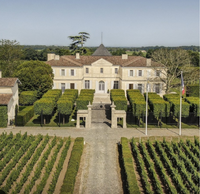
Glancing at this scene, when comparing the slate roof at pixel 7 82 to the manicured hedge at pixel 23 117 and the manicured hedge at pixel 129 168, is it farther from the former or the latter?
the manicured hedge at pixel 129 168

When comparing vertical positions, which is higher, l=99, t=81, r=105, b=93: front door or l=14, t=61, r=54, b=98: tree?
l=14, t=61, r=54, b=98: tree

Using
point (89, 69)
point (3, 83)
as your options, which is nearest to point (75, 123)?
point (3, 83)

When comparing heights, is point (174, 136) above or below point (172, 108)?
below

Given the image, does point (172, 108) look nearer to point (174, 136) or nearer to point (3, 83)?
point (174, 136)

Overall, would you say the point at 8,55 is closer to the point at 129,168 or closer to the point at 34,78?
the point at 34,78

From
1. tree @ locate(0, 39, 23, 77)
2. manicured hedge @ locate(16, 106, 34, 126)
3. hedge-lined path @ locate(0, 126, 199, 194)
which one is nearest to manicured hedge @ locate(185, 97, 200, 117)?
hedge-lined path @ locate(0, 126, 199, 194)

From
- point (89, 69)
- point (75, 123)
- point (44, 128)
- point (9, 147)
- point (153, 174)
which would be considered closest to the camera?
point (153, 174)

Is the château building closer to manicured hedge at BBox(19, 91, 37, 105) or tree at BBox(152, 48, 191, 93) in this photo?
tree at BBox(152, 48, 191, 93)
